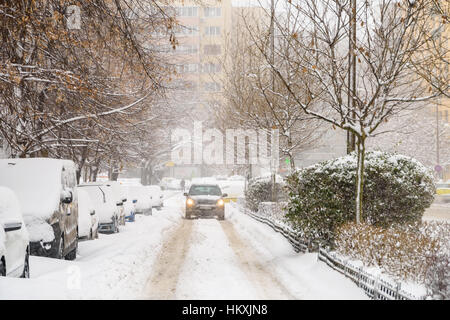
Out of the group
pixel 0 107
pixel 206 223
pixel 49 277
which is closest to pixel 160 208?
pixel 206 223

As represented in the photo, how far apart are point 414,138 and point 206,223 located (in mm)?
47927

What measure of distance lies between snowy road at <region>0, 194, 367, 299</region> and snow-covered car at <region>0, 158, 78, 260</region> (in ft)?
1.39

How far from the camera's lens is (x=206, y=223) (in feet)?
81.0

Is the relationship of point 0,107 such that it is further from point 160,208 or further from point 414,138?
point 414,138

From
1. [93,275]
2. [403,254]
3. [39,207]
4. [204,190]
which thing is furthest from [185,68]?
[403,254]

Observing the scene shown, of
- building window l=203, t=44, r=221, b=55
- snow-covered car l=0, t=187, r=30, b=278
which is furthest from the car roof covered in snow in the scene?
building window l=203, t=44, r=221, b=55

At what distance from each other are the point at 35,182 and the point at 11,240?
3.83 meters

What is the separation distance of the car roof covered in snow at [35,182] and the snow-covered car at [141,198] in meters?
16.5

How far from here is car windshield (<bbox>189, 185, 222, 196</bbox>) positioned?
1101 inches

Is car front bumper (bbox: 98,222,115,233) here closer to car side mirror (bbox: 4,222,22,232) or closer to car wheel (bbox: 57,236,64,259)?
car wheel (bbox: 57,236,64,259)

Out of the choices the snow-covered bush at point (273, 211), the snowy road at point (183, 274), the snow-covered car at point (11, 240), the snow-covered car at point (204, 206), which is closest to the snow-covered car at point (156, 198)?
the snow-covered car at point (204, 206)

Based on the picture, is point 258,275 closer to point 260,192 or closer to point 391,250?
point 391,250

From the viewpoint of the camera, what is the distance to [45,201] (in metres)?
11.3

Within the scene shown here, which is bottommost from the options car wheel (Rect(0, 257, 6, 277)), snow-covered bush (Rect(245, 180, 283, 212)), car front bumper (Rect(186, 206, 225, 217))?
car front bumper (Rect(186, 206, 225, 217))
